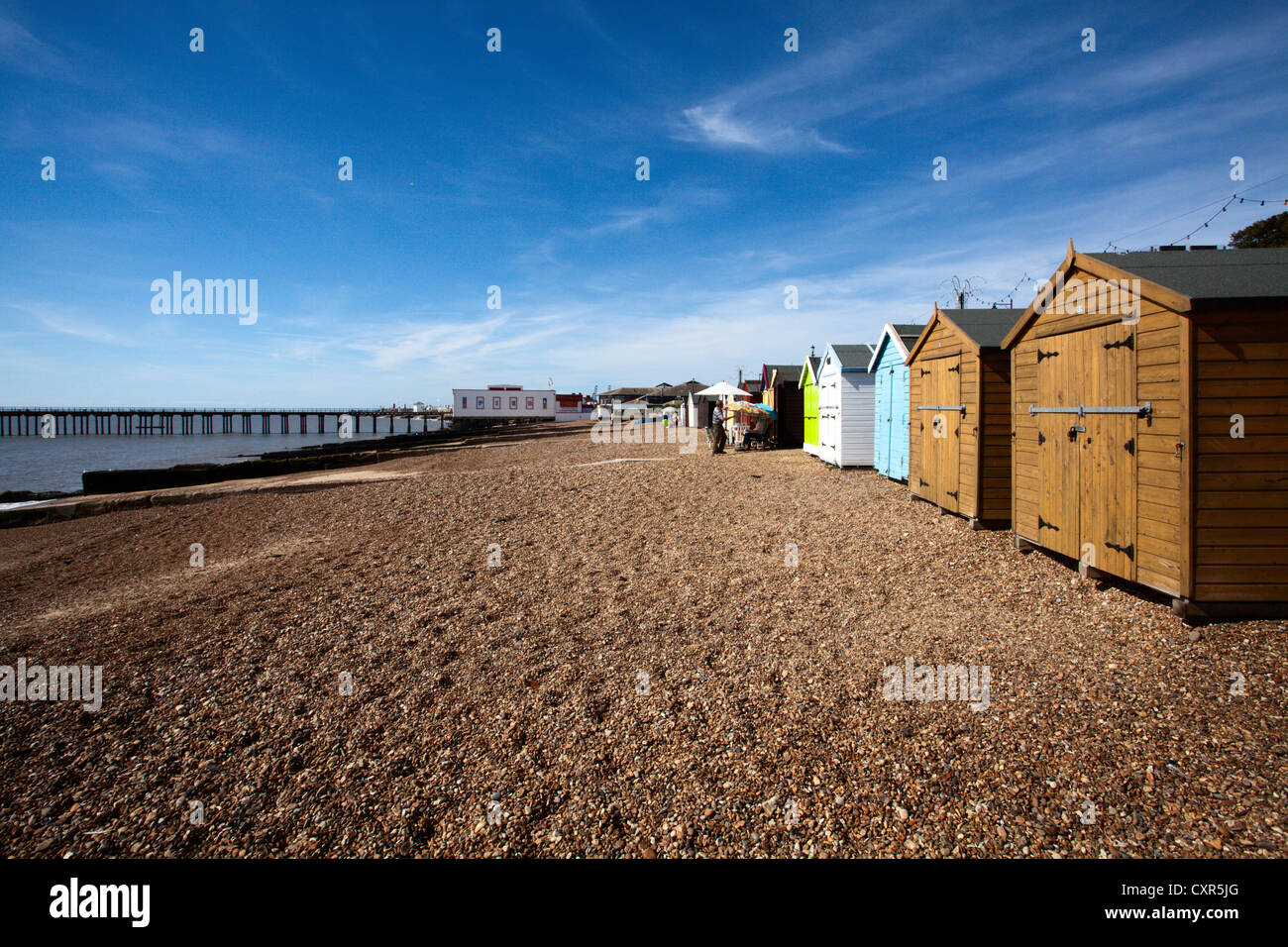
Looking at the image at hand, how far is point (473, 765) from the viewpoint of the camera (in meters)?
4.30

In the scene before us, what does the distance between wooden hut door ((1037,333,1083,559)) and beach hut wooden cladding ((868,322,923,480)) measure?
5.65 meters

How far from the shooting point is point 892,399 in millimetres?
14141

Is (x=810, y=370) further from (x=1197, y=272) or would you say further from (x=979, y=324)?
(x=1197, y=272)

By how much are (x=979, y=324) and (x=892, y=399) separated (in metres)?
4.11

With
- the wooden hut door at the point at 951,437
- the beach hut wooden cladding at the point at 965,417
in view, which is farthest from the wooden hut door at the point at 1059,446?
the wooden hut door at the point at 951,437

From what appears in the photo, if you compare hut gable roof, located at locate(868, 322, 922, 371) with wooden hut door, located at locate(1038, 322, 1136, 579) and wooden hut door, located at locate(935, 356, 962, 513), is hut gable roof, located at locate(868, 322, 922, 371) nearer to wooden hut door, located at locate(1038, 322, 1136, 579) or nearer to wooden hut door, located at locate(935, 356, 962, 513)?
wooden hut door, located at locate(935, 356, 962, 513)

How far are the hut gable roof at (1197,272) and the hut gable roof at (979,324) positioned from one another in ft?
7.68

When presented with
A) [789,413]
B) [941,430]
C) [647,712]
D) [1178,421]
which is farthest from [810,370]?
[647,712]

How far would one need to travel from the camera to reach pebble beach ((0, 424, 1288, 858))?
3596 millimetres
